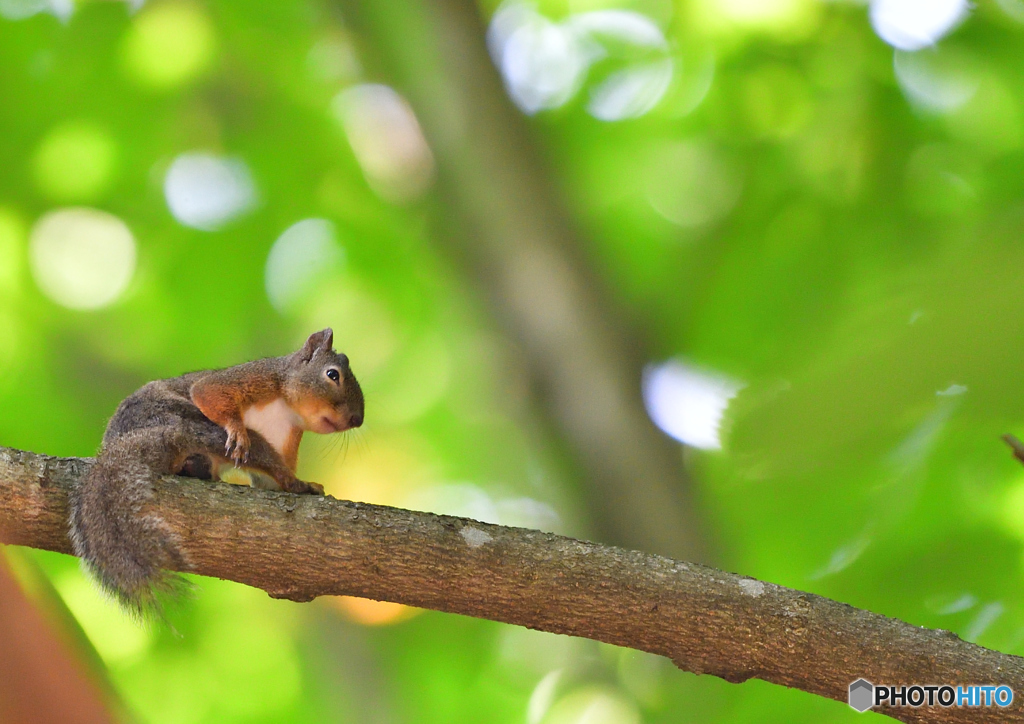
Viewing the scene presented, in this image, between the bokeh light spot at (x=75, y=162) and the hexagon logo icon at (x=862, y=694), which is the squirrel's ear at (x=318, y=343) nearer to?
the hexagon logo icon at (x=862, y=694)

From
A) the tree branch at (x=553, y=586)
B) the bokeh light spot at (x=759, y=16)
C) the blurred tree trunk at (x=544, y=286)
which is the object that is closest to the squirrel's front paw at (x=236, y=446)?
the tree branch at (x=553, y=586)

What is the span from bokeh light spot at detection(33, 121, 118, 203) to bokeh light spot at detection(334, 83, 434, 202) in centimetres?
174

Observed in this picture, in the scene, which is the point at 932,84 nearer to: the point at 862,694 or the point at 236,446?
the point at 862,694

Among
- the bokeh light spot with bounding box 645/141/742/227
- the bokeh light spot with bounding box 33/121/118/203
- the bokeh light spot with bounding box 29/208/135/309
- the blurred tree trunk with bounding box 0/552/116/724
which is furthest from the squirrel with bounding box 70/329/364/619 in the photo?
the bokeh light spot with bounding box 33/121/118/203

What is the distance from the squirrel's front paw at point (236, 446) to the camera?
3.28 m

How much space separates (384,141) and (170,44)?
1.80 metres

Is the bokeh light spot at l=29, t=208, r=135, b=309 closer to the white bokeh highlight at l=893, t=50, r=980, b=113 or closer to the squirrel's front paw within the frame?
the squirrel's front paw

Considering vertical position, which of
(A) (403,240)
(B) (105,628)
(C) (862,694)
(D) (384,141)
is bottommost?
(C) (862,694)

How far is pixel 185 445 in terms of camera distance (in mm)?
3066

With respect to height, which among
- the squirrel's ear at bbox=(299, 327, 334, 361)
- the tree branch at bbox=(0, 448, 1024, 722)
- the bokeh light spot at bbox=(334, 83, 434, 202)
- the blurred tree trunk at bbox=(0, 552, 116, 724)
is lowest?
the blurred tree trunk at bbox=(0, 552, 116, 724)

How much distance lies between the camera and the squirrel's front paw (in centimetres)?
328

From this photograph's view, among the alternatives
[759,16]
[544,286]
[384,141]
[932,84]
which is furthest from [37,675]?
[384,141]

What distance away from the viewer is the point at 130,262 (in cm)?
678

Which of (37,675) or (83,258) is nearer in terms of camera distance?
(37,675)
